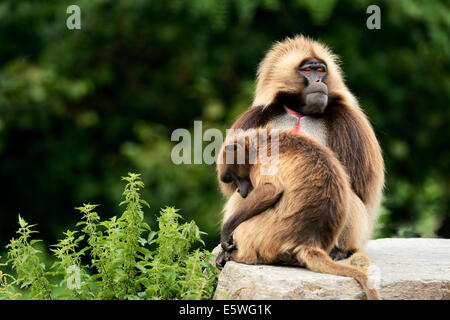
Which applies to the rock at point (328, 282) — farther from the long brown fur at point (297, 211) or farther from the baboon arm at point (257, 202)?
the baboon arm at point (257, 202)

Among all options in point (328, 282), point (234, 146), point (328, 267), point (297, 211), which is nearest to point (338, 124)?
point (234, 146)

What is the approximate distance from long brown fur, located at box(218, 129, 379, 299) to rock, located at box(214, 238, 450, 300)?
0.10 metres

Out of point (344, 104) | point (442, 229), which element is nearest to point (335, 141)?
point (344, 104)

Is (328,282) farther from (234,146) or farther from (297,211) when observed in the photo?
(234,146)

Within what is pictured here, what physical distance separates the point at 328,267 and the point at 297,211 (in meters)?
0.40

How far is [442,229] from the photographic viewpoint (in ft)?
27.2

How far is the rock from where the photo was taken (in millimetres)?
4465

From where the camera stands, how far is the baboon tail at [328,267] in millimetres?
4465

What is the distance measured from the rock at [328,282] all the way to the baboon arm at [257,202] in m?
0.30

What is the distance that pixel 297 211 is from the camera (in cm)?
475

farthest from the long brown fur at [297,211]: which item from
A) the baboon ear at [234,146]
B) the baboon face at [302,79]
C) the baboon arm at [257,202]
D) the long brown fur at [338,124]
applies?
the baboon face at [302,79]

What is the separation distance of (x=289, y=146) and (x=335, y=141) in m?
0.67

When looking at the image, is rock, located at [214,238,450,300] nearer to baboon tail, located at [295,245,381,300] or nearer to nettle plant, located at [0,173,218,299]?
baboon tail, located at [295,245,381,300]
